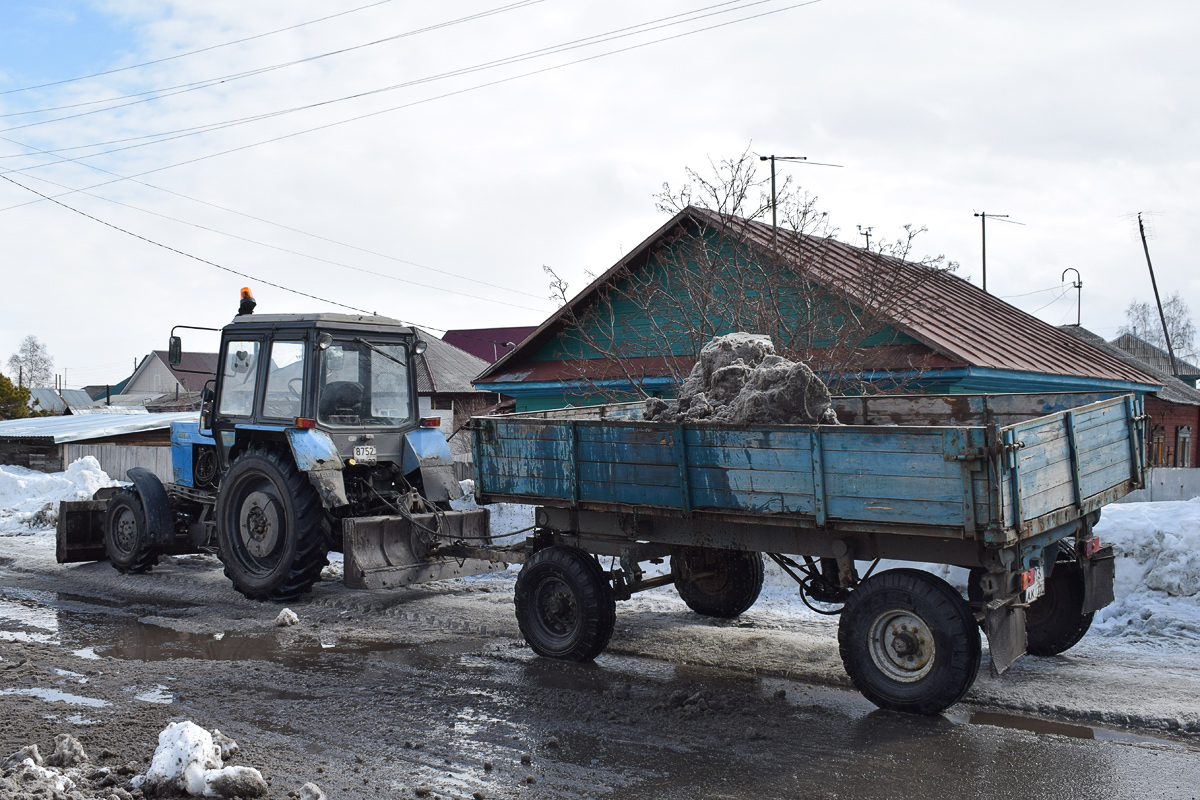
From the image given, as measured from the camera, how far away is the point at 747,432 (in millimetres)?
5848

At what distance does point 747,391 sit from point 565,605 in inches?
84.3

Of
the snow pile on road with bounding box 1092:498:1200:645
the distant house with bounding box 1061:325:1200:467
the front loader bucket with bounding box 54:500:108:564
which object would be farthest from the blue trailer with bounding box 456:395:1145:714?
the distant house with bounding box 1061:325:1200:467

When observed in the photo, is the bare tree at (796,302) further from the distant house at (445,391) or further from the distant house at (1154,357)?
the distant house at (1154,357)

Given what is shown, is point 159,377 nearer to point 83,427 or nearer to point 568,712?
point 83,427

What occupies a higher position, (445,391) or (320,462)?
(445,391)

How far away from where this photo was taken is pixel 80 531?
11445mm

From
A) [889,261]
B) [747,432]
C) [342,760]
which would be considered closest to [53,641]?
[342,760]

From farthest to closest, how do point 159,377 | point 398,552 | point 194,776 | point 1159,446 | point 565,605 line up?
1. point 159,377
2. point 1159,446
3. point 398,552
4. point 565,605
5. point 194,776

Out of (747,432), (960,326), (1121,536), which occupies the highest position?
(960,326)

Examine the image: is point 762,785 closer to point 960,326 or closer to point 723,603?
point 723,603

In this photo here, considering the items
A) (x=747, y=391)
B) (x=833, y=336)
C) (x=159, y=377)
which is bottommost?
(x=747, y=391)

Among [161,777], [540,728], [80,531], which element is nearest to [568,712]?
[540,728]

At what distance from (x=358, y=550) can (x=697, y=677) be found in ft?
11.3

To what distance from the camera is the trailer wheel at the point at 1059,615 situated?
6504mm
